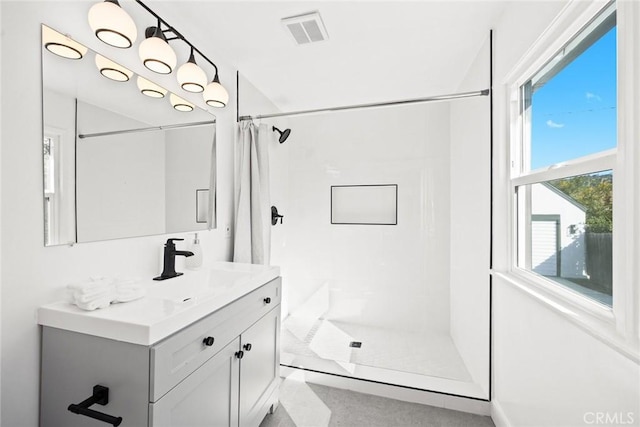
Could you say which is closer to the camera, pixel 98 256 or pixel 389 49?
pixel 98 256

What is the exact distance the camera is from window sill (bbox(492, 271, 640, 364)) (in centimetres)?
73

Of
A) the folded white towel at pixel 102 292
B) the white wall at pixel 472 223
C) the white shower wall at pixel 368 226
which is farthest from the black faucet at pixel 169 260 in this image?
the white wall at pixel 472 223

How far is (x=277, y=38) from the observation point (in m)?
1.78

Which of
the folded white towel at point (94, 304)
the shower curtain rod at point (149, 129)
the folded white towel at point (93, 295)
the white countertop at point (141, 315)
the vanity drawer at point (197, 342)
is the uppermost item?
the shower curtain rod at point (149, 129)

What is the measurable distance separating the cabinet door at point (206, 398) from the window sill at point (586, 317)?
1.33 meters

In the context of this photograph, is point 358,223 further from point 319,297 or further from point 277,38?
point 277,38

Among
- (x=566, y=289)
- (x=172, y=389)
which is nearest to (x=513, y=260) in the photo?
(x=566, y=289)

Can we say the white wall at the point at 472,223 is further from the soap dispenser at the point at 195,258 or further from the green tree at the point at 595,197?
the soap dispenser at the point at 195,258

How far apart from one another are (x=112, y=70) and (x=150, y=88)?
0.63 ft

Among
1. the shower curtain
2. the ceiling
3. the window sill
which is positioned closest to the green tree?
the window sill

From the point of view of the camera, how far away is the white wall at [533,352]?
2.65 ft

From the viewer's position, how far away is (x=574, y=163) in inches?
39.4

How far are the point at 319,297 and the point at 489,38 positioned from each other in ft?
8.08

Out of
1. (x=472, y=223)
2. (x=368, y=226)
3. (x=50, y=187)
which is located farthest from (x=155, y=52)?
(x=472, y=223)
